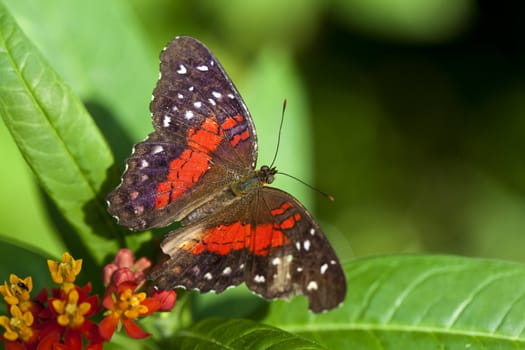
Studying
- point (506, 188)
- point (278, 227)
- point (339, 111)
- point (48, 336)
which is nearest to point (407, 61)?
point (339, 111)

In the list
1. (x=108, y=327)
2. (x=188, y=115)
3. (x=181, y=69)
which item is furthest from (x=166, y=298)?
(x=181, y=69)

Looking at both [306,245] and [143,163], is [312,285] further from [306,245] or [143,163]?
[143,163]

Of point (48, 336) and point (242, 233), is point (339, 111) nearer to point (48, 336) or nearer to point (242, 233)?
point (242, 233)

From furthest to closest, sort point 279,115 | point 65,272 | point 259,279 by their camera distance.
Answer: point 279,115, point 259,279, point 65,272

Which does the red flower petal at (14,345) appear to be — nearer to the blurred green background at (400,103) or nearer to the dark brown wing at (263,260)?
the dark brown wing at (263,260)

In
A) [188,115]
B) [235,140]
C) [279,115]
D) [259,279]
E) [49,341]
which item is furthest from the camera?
[279,115]

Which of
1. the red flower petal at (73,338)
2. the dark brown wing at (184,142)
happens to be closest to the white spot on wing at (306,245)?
the dark brown wing at (184,142)
